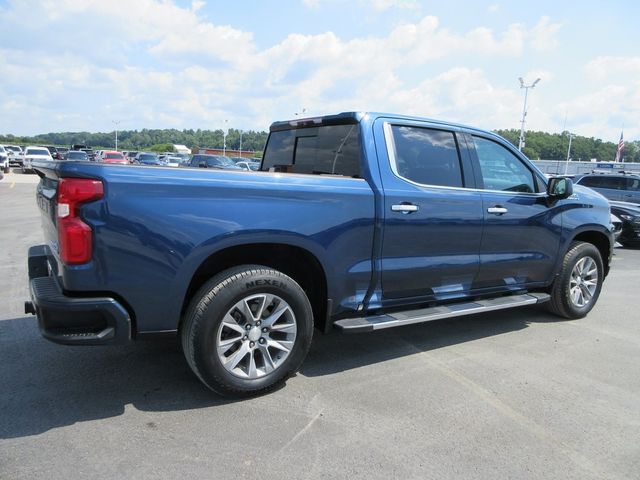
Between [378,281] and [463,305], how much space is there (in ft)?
3.39

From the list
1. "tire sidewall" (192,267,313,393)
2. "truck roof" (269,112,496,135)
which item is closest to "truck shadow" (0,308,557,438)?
"tire sidewall" (192,267,313,393)

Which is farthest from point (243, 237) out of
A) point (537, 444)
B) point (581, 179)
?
point (581, 179)

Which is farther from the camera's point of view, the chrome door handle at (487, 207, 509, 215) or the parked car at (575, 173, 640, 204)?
the parked car at (575, 173, 640, 204)

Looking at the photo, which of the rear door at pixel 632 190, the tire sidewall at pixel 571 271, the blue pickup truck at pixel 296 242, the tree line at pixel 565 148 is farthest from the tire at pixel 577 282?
the tree line at pixel 565 148

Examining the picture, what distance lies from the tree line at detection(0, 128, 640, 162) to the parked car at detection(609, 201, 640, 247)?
54095 mm

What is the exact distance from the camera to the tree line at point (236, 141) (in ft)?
299

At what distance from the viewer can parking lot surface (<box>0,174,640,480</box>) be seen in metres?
2.62

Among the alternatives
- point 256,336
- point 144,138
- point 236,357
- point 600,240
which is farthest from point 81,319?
point 144,138

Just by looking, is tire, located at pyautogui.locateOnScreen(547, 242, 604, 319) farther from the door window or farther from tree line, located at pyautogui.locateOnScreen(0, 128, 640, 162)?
tree line, located at pyautogui.locateOnScreen(0, 128, 640, 162)

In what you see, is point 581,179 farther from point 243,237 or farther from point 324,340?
point 243,237

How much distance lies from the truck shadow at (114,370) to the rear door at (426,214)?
2.12 ft

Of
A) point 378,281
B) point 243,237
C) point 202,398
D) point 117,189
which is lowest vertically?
point 202,398

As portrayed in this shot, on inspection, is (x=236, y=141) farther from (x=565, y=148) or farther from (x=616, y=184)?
(x=616, y=184)

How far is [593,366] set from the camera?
13.6ft
